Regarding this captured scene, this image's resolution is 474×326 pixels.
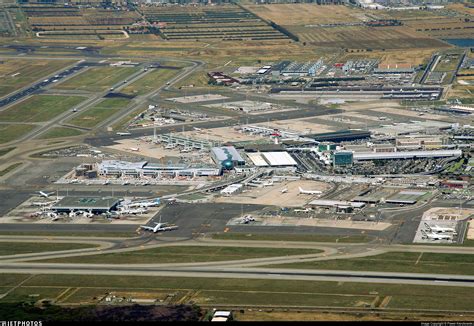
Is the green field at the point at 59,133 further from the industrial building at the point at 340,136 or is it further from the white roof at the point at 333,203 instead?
the white roof at the point at 333,203

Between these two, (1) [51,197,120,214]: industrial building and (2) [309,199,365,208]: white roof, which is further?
(1) [51,197,120,214]: industrial building

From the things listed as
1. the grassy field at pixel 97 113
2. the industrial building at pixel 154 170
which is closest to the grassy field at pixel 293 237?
the industrial building at pixel 154 170

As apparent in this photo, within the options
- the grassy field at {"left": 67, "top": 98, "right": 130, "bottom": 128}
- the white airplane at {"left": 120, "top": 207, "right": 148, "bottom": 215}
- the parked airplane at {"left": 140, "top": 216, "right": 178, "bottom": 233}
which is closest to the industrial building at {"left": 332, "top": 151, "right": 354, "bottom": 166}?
the white airplane at {"left": 120, "top": 207, "right": 148, "bottom": 215}

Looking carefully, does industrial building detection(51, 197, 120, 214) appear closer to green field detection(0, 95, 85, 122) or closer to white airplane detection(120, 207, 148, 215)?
white airplane detection(120, 207, 148, 215)

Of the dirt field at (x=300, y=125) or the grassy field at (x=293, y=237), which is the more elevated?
the grassy field at (x=293, y=237)

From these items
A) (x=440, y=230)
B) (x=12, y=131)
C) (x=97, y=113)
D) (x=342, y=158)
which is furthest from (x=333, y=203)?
(x=97, y=113)

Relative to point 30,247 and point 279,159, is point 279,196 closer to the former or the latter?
point 279,159

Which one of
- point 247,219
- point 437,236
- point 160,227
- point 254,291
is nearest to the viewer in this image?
point 254,291
